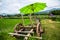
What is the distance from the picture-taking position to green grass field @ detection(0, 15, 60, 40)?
356 cm

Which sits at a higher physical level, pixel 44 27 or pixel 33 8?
pixel 33 8

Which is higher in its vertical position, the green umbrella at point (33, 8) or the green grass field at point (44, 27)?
the green umbrella at point (33, 8)

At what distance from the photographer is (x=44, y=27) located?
3.69 m

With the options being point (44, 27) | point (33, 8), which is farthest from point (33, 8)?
point (44, 27)

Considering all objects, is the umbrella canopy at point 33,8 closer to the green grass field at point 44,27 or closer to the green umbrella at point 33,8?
the green umbrella at point 33,8

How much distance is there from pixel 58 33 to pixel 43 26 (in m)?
0.29

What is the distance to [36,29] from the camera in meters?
3.52

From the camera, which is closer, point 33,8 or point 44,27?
point 33,8

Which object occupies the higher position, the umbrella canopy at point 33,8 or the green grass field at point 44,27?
the umbrella canopy at point 33,8

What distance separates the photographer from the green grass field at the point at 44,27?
A: 140 inches

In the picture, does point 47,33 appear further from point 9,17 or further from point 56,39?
point 9,17

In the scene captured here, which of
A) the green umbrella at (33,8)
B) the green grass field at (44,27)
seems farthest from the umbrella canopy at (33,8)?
the green grass field at (44,27)

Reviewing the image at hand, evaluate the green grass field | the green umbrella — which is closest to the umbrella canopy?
the green umbrella

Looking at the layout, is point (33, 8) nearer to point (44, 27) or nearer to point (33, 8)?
point (33, 8)
